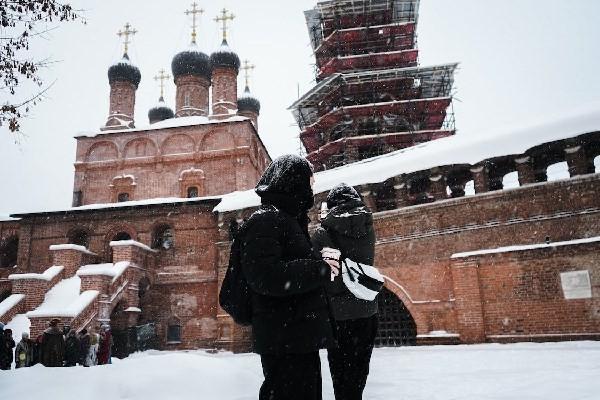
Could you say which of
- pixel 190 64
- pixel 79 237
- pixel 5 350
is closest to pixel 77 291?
pixel 79 237

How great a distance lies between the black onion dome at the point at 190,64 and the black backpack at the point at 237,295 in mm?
26788

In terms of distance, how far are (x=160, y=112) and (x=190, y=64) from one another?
6.30 m

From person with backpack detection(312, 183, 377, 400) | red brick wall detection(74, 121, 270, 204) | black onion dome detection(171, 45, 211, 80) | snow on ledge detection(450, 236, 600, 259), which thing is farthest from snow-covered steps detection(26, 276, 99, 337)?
black onion dome detection(171, 45, 211, 80)

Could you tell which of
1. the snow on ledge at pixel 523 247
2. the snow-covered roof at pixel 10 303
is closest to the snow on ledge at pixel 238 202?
the snow-covered roof at pixel 10 303

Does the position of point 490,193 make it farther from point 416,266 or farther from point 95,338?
point 95,338

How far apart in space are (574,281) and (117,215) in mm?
16172

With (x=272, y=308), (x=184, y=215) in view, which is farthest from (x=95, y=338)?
(x=272, y=308)

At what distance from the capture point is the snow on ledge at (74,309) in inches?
524

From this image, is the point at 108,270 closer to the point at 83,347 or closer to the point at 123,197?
the point at 83,347

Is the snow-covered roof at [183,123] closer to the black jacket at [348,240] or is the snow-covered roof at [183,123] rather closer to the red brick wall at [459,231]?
the red brick wall at [459,231]

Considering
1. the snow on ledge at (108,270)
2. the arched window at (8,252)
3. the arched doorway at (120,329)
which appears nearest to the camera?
the snow on ledge at (108,270)

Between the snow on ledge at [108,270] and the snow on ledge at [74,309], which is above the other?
the snow on ledge at [108,270]

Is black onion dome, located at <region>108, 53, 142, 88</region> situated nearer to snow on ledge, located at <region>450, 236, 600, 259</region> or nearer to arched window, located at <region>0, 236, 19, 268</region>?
arched window, located at <region>0, 236, 19, 268</region>

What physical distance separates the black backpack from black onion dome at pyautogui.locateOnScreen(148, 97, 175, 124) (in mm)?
32117
